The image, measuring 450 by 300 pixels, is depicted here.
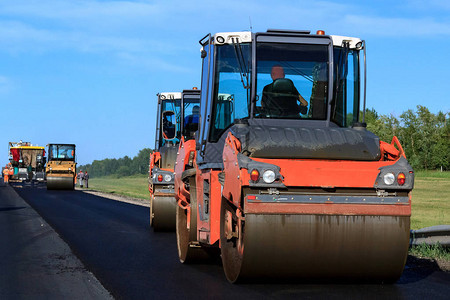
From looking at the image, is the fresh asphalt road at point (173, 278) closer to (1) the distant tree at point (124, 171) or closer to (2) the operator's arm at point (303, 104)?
(2) the operator's arm at point (303, 104)

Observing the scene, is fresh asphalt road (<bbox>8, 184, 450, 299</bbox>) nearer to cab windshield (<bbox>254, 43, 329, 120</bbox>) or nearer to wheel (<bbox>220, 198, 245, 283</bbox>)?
wheel (<bbox>220, 198, 245, 283</bbox>)

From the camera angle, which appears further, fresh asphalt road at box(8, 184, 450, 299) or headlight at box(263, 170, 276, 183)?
fresh asphalt road at box(8, 184, 450, 299)

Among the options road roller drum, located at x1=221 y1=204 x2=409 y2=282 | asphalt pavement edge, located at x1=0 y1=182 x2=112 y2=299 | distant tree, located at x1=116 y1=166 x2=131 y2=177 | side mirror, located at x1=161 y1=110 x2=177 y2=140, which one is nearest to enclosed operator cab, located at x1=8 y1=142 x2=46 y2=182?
side mirror, located at x1=161 y1=110 x2=177 y2=140

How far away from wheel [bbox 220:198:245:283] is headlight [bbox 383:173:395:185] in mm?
1510

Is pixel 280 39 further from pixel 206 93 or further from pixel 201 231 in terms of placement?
pixel 201 231

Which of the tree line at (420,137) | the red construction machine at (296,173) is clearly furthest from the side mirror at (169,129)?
the tree line at (420,137)

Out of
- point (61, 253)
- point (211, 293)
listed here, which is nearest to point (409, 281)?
point (211, 293)

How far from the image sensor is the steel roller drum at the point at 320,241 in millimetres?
6871

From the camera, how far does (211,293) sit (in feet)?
24.2

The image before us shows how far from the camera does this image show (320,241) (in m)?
6.89

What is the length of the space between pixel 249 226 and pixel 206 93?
110 inches

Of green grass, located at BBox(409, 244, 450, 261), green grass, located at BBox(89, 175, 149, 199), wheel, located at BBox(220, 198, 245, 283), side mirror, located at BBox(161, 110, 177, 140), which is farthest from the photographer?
green grass, located at BBox(89, 175, 149, 199)

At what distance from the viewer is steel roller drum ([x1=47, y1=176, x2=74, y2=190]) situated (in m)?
43.9

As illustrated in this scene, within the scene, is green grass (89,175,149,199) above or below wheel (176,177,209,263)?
below
